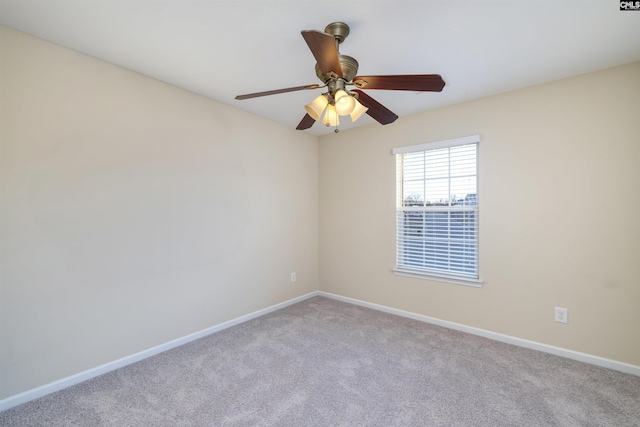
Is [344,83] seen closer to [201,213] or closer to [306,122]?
[306,122]

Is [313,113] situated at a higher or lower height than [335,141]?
lower

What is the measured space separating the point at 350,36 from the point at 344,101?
57 cm

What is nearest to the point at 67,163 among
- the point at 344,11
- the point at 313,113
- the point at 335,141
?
the point at 313,113

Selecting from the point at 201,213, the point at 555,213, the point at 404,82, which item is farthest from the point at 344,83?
the point at 555,213

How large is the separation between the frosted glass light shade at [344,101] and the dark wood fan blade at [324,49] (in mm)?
102

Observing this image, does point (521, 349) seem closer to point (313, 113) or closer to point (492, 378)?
point (492, 378)

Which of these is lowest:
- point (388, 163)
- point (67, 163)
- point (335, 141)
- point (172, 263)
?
point (172, 263)

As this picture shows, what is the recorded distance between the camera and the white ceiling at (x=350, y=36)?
5.24ft

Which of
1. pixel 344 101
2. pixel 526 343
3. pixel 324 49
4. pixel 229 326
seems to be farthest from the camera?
pixel 229 326

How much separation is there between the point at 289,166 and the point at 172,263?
188cm

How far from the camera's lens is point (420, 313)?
323 cm

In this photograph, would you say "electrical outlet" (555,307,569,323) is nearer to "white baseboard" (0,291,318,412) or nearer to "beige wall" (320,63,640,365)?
"beige wall" (320,63,640,365)

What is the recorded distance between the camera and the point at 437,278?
3102 millimetres

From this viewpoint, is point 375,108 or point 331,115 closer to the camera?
point 331,115
